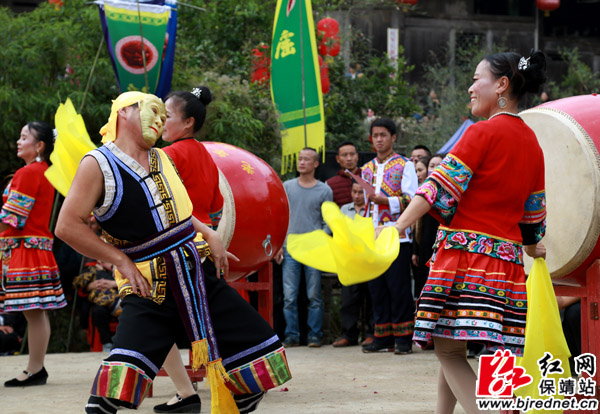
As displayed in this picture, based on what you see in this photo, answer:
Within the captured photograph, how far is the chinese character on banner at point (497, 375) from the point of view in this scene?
323 centimetres

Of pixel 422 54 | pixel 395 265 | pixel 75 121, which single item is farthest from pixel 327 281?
pixel 422 54

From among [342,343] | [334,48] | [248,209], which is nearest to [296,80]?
[342,343]

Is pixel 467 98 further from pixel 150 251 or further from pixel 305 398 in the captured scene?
pixel 150 251

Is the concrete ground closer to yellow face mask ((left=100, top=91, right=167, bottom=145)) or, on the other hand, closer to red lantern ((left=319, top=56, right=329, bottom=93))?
yellow face mask ((left=100, top=91, right=167, bottom=145))

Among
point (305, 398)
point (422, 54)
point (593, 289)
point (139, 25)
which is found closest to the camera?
point (593, 289)

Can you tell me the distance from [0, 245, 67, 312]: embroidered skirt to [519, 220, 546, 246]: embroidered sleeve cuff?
3.29 m

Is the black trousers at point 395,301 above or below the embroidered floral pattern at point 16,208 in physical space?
below

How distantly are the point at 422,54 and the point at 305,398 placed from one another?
1102 cm

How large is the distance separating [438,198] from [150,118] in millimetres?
1145

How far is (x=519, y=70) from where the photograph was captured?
11.1 feet

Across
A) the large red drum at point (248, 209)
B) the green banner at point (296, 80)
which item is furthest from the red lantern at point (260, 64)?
the large red drum at point (248, 209)

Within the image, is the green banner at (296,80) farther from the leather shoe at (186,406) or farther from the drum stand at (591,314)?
the drum stand at (591,314)

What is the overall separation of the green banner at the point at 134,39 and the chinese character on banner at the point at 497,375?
5189mm

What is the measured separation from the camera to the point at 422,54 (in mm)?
14977
